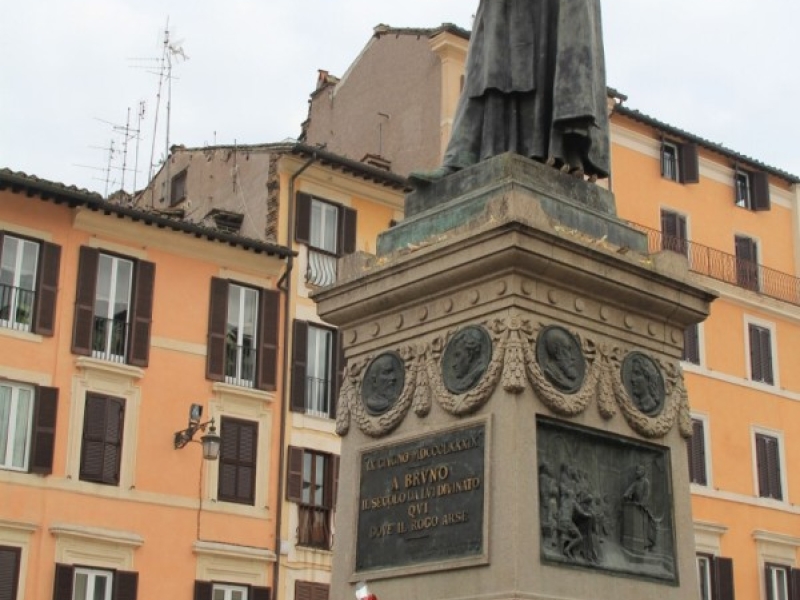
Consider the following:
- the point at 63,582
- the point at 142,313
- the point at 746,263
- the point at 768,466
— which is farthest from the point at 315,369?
the point at 746,263

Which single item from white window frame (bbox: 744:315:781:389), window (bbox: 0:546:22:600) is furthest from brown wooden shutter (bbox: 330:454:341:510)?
white window frame (bbox: 744:315:781:389)

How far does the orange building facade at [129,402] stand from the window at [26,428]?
26mm

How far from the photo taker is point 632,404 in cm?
913

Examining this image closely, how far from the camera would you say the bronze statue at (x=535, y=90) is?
980cm

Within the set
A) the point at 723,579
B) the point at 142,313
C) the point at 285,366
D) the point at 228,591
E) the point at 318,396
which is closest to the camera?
the point at 228,591

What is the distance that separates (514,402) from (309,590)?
845 inches

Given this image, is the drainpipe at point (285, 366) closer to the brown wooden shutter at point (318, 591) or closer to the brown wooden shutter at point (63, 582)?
the brown wooden shutter at point (318, 591)

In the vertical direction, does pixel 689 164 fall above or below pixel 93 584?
above

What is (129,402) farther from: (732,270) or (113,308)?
(732,270)

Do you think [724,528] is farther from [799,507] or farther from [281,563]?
[281,563]

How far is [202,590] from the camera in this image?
28.0m

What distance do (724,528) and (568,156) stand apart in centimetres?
2703

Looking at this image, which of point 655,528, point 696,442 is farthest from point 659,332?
point 696,442

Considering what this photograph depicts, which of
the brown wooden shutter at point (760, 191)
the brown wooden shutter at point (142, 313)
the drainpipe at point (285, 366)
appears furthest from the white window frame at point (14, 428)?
the brown wooden shutter at point (760, 191)
